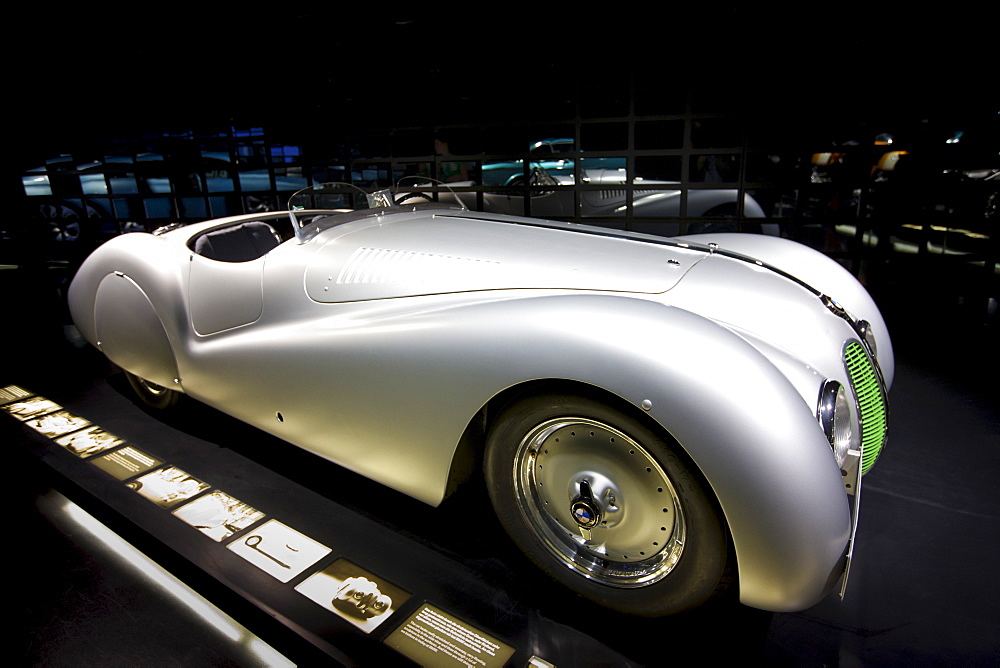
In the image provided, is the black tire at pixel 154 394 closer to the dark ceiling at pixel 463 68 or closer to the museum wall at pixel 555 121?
the museum wall at pixel 555 121

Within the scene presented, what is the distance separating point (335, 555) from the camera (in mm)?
1786

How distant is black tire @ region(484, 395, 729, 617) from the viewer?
4.34 ft

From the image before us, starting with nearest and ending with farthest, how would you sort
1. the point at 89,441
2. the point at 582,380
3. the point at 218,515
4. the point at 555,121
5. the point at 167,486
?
the point at 582,380
the point at 218,515
the point at 167,486
the point at 89,441
the point at 555,121

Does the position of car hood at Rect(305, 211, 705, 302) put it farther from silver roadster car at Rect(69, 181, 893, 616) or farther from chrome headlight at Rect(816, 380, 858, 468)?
chrome headlight at Rect(816, 380, 858, 468)

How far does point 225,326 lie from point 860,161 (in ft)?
15.2

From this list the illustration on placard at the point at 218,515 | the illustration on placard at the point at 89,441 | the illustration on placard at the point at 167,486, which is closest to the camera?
the illustration on placard at the point at 218,515

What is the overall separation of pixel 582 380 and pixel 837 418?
68 centimetres

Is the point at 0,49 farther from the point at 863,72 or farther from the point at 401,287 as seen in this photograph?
the point at 863,72

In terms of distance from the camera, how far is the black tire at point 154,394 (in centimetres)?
276

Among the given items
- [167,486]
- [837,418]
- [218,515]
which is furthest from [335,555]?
[837,418]

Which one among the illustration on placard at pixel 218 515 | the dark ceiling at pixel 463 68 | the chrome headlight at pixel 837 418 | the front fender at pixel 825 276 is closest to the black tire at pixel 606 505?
the chrome headlight at pixel 837 418

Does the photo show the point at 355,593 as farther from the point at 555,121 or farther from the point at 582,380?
the point at 555,121

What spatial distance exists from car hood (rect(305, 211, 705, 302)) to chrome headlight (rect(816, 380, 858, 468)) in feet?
1.66

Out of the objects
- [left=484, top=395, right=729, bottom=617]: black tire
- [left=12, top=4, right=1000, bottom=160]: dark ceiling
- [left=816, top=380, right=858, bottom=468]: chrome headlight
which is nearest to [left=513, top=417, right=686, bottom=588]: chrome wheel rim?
[left=484, top=395, right=729, bottom=617]: black tire
